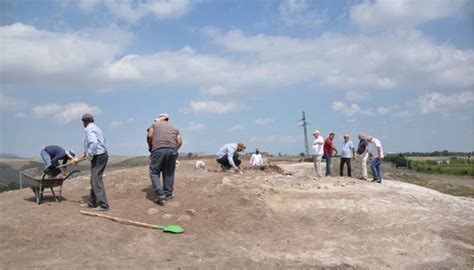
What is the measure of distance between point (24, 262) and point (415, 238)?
6817 mm

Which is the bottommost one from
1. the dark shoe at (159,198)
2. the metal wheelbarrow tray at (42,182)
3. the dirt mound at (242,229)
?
the dirt mound at (242,229)

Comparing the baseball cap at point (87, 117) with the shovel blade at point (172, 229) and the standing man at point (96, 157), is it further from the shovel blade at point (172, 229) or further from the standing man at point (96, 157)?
the shovel blade at point (172, 229)

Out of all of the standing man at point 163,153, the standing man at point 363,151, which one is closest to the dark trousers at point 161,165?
the standing man at point 163,153

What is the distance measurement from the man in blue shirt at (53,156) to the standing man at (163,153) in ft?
6.97

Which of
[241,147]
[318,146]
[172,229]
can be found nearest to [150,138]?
[172,229]

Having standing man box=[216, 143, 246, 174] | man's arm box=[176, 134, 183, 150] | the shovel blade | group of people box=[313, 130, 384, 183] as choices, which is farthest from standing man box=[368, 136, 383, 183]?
the shovel blade

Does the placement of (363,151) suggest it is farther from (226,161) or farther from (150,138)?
(150,138)

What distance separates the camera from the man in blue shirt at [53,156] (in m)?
10.5

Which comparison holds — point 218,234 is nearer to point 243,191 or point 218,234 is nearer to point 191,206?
point 191,206

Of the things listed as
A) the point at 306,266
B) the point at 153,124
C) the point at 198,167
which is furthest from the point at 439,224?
the point at 198,167

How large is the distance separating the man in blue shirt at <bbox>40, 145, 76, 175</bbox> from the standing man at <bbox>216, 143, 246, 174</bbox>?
17.7 ft

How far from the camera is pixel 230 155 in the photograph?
15055 mm

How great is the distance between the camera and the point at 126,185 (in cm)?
1209

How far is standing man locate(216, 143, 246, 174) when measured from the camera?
1497 centimetres
